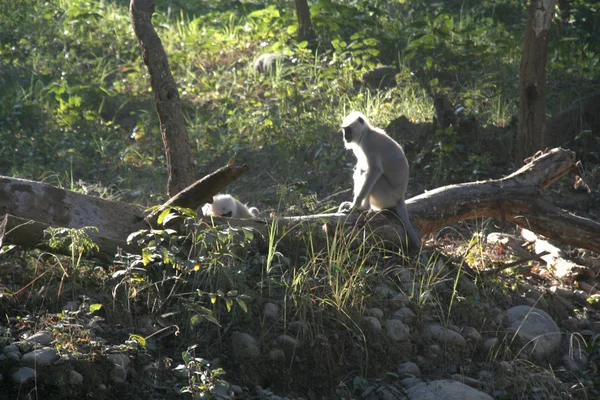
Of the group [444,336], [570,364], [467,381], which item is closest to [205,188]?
[444,336]

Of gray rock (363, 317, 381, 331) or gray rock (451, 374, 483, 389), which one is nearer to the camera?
gray rock (451, 374, 483, 389)

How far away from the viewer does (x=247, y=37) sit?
1166cm

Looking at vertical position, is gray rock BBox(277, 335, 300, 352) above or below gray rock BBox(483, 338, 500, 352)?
above

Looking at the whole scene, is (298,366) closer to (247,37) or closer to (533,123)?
(533,123)

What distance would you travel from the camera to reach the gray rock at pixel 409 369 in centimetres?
413

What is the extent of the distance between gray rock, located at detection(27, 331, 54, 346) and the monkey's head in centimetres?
349

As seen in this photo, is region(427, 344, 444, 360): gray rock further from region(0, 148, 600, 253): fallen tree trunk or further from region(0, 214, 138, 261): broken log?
region(0, 214, 138, 261): broken log

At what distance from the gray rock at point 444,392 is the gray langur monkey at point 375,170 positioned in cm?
183

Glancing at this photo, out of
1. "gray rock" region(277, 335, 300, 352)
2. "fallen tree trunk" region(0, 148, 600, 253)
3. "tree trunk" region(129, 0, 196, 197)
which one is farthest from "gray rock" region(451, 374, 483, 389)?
"tree trunk" region(129, 0, 196, 197)

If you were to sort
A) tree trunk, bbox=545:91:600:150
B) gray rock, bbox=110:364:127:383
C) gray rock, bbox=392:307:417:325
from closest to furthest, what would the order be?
gray rock, bbox=110:364:127:383
gray rock, bbox=392:307:417:325
tree trunk, bbox=545:91:600:150

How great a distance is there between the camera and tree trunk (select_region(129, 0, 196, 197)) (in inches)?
205

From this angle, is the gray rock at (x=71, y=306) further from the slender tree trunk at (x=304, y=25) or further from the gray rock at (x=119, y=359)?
the slender tree trunk at (x=304, y=25)

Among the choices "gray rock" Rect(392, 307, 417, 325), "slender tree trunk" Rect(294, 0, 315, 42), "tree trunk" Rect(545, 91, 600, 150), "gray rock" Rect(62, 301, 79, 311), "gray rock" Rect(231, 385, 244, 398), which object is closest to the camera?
"gray rock" Rect(231, 385, 244, 398)

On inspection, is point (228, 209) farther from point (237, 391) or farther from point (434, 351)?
point (237, 391)
